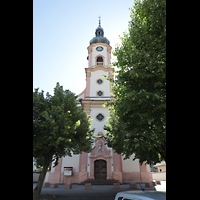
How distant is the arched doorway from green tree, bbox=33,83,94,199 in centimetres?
1013

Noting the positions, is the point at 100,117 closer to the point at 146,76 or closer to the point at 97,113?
the point at 97,113

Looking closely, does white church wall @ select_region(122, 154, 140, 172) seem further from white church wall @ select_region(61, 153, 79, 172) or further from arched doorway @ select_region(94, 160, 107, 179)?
white church wall @ select_region(61, 153, 79, 172)

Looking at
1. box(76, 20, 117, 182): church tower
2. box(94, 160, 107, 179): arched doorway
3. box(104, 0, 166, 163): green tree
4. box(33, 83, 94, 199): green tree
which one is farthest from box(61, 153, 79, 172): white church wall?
box(104, 0, 166, 163): green tree

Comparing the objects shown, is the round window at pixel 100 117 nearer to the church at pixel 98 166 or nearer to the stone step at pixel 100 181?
the church at pixel 98 166

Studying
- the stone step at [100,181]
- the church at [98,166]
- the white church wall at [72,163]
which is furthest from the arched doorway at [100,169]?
the white church wall at [72,163]

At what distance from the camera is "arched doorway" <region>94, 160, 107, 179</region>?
22422 millimetres

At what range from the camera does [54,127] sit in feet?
38.1

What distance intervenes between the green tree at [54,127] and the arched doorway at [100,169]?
33.2ft

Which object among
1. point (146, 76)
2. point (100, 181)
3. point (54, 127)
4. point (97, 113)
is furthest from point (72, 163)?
point (146, 76)

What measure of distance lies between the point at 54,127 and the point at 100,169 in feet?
45.9

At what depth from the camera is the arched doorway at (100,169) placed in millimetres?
22422

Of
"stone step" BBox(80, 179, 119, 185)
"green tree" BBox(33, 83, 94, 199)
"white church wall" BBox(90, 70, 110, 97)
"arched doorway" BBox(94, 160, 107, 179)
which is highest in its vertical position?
"white church wall" BBox(90, 70, 110, 97)

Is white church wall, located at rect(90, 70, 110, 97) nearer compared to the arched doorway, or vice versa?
the arched doorway
